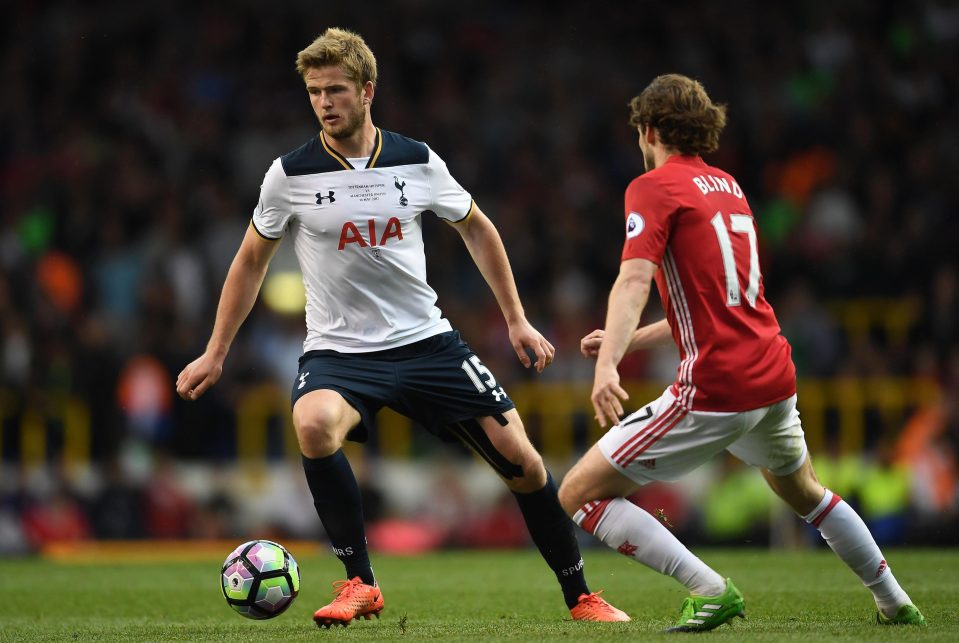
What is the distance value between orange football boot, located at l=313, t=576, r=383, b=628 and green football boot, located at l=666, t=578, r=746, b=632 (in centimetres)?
132

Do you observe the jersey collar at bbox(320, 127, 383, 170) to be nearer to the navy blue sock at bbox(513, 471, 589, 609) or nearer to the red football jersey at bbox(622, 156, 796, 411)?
the red football jersey at bbox(622, 156, 796, 411)

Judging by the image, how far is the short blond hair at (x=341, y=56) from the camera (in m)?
6.19

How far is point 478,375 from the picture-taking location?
634cm

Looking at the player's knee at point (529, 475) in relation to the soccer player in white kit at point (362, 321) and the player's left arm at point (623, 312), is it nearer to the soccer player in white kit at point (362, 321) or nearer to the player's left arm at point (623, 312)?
the soccer player in white kit at point (362, 321)

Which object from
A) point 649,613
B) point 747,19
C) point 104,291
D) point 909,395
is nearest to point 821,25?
point 747,19

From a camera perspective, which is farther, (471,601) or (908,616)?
(471,601)

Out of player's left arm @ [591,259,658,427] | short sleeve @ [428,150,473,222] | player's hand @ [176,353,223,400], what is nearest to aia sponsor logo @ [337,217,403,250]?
short sleeve @ [428,150,473,222]

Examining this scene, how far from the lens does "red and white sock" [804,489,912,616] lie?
18.8 ft

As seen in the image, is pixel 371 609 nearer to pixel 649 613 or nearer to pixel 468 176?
pixel 649 613

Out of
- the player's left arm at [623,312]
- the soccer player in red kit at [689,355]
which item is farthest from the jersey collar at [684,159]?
the player's left arm at [623,312]

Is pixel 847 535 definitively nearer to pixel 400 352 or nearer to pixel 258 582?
pixel 400 352

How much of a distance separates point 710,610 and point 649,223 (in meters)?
1.42

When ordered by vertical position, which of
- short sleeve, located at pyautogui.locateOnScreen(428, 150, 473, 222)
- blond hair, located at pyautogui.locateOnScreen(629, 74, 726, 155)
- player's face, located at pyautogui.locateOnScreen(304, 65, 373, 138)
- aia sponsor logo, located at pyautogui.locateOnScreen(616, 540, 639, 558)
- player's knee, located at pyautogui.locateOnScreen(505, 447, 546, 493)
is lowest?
aia sponsor logo, located at pyautogui.locateOnScreen(616, 540, 639, 558)

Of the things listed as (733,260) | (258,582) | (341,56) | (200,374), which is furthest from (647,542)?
(341,56)
